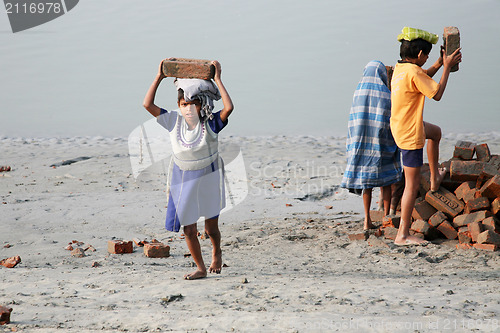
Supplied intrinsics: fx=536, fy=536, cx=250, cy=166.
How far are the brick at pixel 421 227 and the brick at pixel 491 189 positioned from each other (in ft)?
2.23

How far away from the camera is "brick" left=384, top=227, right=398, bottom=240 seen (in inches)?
234

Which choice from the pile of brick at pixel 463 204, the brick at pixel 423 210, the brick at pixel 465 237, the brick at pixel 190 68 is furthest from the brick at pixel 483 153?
the brick at pixel 190 68

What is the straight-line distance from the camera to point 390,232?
5.99 m

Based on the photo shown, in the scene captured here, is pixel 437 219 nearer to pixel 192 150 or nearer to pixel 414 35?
pixel 414 35

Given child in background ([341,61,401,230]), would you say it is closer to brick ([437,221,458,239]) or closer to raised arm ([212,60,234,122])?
brick ([437,221,458,239])

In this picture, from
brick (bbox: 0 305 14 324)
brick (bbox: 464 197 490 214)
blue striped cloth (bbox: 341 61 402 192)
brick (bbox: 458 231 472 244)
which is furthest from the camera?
blue striped cloth (bbox: 341 61 402 192)

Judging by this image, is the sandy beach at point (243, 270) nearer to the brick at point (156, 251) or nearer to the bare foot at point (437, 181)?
the brick at point (156, 251)

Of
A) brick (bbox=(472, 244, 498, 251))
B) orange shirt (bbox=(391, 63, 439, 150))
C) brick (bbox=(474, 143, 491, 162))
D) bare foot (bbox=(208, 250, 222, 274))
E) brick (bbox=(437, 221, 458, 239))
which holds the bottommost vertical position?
brick (bbox=(472, 244, 498, 251))

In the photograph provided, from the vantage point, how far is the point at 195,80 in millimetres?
4531

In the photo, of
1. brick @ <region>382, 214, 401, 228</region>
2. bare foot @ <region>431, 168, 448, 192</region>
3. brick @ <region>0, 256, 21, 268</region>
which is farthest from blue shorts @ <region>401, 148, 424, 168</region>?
brick @ <region>0, 256, 21, 268</region>

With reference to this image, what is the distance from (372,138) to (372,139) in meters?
0.01

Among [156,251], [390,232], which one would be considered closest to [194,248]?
[156,251]

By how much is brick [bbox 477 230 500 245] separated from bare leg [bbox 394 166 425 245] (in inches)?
22.8

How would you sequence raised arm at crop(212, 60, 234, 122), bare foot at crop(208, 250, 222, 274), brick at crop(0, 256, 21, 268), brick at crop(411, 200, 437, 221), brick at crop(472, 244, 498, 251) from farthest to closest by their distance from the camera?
brick at crop(411, 200, 437, 221) → brick at crop(472, 244, 498, 251) → brick at crop(0, 256, 21, 268) → bare foot at crop(208, 250, 222, 274) → raised arm at crop(212, 60, 234, 122)
